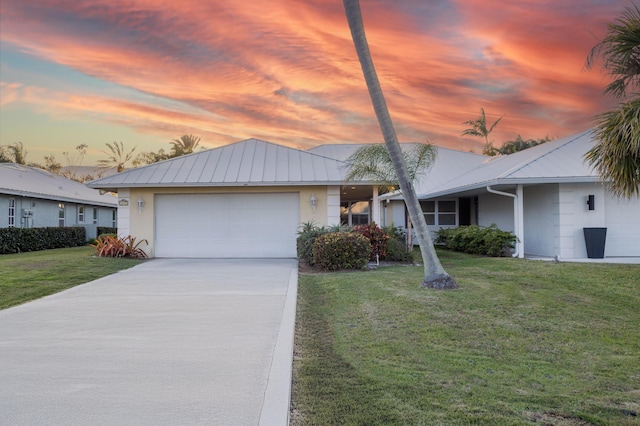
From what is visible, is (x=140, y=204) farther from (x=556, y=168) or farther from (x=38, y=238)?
(x=556, y=168)

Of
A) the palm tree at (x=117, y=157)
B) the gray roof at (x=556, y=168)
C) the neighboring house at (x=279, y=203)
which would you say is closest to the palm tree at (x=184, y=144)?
the palm tree at (x=117, y=157)

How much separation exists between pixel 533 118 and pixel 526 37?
26.3 ft

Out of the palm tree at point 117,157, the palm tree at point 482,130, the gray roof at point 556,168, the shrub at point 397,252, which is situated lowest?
the shrub at point 397,252

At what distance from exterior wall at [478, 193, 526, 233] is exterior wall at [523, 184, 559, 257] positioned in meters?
1.29

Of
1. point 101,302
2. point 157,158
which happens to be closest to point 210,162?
point 101,302

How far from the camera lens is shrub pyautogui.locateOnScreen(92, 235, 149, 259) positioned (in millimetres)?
15492

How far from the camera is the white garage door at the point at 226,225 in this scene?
52.7 ft

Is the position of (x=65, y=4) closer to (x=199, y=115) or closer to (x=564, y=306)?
(x=199, y=115)

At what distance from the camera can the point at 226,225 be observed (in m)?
16.1

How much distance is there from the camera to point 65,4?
40.4 ft

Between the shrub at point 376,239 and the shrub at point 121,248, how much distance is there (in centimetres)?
744

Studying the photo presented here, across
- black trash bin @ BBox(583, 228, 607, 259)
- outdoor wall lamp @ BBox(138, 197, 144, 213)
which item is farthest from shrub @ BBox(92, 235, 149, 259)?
black trash bin @ BBox(583, 228, 607, 259)

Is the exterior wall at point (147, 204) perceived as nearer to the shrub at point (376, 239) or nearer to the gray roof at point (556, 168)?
the shrub at point (376, 239)

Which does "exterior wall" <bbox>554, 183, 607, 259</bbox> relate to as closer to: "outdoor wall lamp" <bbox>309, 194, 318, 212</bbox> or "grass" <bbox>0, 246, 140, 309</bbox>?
"outdoor wall lamp" <bbox>309, 194, 318, 212</bbox>
